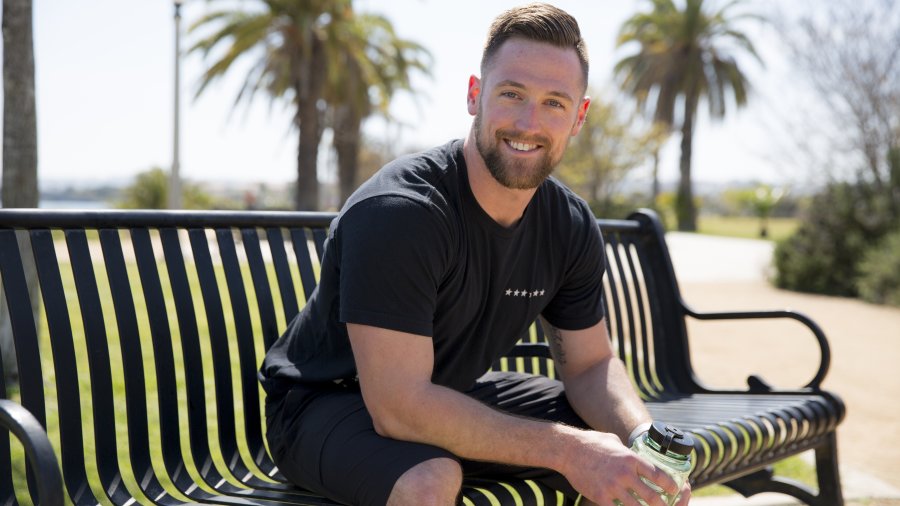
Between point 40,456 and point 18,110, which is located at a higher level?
point 18,110

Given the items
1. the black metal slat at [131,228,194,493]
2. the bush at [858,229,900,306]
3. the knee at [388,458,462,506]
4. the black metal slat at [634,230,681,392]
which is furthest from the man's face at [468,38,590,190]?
the bush at [858,229,900,306]

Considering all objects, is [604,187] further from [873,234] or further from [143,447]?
[143,447]

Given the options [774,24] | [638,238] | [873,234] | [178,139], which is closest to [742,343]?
[638,238]

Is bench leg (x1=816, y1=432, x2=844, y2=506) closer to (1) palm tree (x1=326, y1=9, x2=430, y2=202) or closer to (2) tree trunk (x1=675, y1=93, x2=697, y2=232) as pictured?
(1) palm tree (x1=326, y1=9, x2=430, y2=202)

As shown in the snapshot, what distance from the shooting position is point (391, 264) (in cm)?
220

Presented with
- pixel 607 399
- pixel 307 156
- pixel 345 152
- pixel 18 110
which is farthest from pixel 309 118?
pixel 607 399

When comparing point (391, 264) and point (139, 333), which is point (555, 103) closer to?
point (391, 264)

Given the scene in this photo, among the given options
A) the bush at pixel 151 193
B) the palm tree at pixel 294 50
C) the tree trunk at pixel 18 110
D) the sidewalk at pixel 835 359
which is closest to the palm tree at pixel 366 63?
the palm tree at pixel 294 50

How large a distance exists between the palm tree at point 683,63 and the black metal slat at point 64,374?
33603 millimetres

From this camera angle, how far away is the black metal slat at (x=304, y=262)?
3.21 m

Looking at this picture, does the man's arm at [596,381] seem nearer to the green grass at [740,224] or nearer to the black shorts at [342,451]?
the black shorts at [342,451]

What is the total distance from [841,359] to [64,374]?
726cm

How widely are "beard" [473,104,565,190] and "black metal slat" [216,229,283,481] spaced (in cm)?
92

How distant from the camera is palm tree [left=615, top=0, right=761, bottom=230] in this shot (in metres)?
33.8
